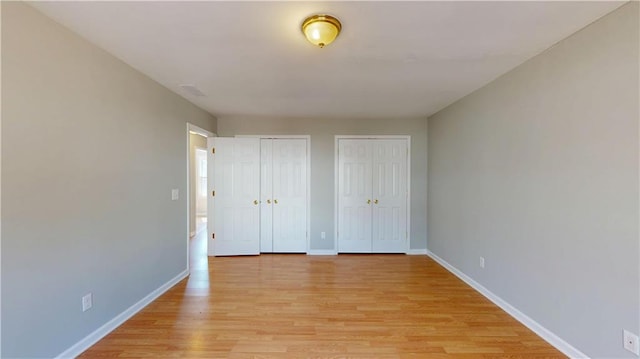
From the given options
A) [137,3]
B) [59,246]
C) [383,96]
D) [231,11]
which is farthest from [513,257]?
[59,246]

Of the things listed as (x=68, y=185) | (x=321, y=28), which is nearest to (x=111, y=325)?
(x=68, y=185)

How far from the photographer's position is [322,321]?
245cm

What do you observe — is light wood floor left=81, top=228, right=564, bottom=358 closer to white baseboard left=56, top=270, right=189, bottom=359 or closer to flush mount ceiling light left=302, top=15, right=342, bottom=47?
white baseboard left=56, top=270, right=189, bottom=359

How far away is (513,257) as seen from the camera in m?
2.53

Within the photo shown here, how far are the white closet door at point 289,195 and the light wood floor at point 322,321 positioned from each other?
93cm

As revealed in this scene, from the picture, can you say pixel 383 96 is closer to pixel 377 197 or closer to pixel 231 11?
pixel 377 197

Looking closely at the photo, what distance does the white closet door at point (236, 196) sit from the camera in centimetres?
439

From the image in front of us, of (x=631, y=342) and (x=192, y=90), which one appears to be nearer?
(x=631, y=342)

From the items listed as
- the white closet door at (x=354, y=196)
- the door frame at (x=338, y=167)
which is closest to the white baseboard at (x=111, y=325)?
the door frame at (x=338, y=167)

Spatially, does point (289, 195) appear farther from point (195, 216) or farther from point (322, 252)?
point (195, 216)

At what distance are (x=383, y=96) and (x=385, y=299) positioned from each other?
2416 millimetres

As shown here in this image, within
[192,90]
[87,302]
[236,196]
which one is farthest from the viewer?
[236,196]

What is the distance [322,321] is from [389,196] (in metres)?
2.65

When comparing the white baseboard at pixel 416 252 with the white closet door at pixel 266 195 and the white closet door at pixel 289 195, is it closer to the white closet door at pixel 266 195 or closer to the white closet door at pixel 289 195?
the white closet door at pixel 289 195
